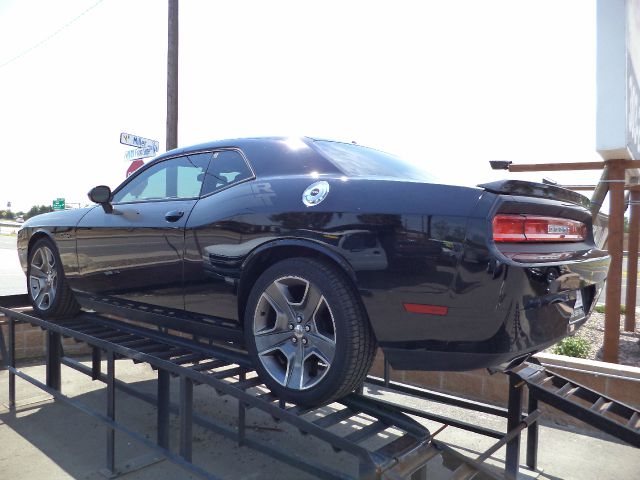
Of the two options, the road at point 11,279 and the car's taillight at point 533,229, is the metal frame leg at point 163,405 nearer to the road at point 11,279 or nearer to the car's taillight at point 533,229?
the car's taillight at point 533,229

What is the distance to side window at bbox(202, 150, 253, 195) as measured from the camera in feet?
10.0

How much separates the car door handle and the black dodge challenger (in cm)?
1

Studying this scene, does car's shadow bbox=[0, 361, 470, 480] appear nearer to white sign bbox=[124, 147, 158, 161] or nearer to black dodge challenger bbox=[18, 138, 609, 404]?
black dodge challenger bbox=[18, 138, 609, 404]

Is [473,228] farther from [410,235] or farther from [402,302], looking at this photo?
[402,302]

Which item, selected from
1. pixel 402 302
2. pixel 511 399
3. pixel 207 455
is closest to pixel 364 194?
pixel 402 302

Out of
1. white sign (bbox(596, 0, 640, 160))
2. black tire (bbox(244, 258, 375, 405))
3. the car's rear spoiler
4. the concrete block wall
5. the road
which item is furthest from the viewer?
the road

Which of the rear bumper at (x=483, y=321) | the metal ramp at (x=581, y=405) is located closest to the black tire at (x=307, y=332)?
the rear bumper at (x=483, y=321)

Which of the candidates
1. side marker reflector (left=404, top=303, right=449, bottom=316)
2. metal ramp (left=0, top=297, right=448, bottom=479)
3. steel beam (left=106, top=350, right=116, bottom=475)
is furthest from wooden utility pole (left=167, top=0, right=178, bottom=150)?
side marker reflector (left=404, top=303, right=449, bottom=316)

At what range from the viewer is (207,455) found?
12.5ft

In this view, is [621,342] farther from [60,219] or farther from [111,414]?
[60,219]

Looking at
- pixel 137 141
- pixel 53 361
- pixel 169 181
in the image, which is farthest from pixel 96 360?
pixel 137 141

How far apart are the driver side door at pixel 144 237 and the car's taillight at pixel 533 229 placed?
6.03ft

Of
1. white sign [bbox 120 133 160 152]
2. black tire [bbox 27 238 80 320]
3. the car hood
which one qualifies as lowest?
black tire [bbox 27 238 80 320]

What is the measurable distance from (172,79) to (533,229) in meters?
8.34
